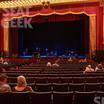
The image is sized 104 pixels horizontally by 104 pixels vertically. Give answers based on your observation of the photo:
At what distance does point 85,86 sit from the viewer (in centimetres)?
592
